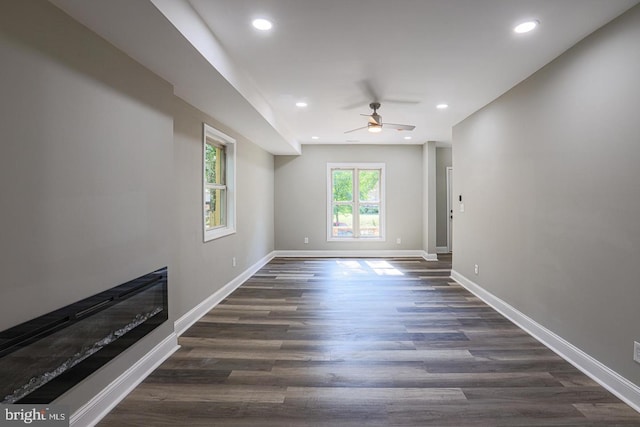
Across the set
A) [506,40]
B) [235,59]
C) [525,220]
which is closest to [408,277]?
[525,220]

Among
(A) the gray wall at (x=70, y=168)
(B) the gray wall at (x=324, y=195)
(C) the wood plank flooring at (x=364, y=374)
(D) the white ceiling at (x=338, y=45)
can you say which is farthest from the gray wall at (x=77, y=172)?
(B) the gray wall at (x=324, y=195)

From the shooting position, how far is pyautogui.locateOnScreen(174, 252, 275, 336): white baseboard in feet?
10.1

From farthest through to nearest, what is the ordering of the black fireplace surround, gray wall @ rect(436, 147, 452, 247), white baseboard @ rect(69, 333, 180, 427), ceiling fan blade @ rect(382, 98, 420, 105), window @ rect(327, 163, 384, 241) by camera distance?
gray wall @ rect(436, 147, 452, 247) < window @ rect(327, 163, 384, 241) < ceiling fan blade @ rect(382, 98, 420, 105) < white baseboard @ rect(69, 333, 180, 427) < the black fireplace surround

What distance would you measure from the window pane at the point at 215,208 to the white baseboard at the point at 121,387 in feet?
5.85

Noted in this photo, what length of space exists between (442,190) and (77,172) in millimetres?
7273

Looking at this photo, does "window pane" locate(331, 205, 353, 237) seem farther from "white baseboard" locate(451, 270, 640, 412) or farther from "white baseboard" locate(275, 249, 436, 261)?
"white baseboard" locate(451, 270, 640, 412)

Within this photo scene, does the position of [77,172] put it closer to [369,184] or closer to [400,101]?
[400,101]

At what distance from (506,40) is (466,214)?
8.69 feet

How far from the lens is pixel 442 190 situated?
7551mm

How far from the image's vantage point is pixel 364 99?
3.84 m

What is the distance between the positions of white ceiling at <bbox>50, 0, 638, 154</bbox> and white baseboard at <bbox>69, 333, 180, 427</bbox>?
219 cm

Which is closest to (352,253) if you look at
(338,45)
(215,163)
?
(215,163)

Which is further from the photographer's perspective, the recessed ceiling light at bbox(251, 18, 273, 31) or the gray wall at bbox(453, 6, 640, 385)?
the recessed ceiling light at bbox(251, 18, 273, 31)

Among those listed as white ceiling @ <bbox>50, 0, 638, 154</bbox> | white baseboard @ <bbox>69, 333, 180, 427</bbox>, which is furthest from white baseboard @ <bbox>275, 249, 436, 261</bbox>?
white baseboard @ <bbox>69, 333, 180, 427</bbox>
